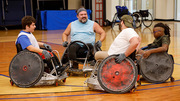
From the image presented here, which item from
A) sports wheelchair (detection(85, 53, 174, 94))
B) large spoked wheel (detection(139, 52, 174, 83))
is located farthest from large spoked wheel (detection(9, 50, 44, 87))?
large spoked wheel (detection(139, 52, 174, 83))

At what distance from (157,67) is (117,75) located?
34.0 inches

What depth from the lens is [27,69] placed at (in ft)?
13.7

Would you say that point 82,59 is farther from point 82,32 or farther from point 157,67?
point 157,67

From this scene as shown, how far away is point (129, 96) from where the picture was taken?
3.76m

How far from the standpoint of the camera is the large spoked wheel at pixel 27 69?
4.13 meters

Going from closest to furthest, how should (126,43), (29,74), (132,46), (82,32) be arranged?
1. (132,46)
2. (126,43)
3. (29,74)
4. (82,32)

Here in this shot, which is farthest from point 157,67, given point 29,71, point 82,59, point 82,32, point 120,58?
point 29,71

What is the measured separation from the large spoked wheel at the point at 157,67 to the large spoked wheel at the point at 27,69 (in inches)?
54.6

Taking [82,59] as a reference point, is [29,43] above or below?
above

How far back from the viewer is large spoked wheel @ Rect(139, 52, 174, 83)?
445 cm

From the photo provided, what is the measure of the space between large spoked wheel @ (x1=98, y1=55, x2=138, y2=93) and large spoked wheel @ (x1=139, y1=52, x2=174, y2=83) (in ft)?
2.15

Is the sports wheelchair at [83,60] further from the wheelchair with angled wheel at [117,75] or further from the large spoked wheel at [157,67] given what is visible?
the wheelchair with angled wheel at [117,75]

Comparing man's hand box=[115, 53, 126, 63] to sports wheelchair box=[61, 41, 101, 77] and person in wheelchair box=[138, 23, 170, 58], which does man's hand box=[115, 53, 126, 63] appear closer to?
person in wheelchair box=[138, 23, 170, 58]

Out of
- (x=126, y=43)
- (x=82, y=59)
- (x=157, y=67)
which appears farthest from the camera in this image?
(x=82, y=59)
